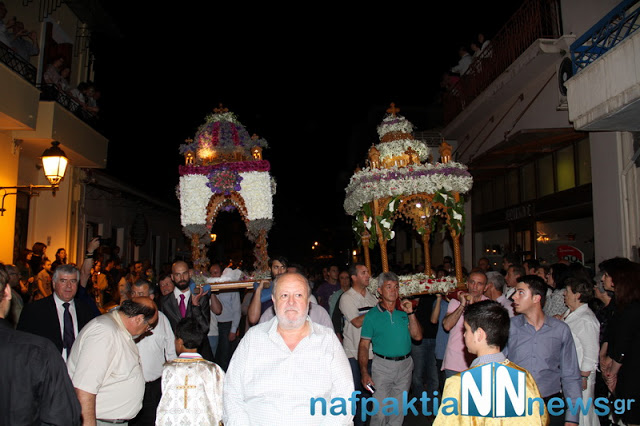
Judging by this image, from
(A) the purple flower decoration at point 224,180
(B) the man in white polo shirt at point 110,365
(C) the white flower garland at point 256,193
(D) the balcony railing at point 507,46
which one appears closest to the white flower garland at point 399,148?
(C) the white flower garland at point 256,193

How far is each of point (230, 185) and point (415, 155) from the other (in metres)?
3.87

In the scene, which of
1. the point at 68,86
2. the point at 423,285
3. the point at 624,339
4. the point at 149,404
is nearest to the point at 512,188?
the point at 423,285

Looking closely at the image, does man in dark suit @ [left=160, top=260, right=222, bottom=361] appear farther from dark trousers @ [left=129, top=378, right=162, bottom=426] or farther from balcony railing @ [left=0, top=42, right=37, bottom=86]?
balcony railing @ [left=0, top=42, right=37, bottom=86]

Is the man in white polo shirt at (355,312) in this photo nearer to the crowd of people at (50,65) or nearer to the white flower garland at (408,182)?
the white flower garland at (408,182)

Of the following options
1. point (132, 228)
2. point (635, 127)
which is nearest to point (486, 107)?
point (635, 127)

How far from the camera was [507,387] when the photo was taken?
310cm

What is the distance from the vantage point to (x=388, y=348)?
5.91 m

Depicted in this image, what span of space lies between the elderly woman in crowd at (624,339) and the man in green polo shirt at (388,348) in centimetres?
202

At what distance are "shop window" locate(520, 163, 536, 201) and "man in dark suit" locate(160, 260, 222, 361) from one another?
11.2 metres

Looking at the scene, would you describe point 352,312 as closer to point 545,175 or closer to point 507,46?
point 545,175

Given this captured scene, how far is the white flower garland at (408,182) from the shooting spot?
892cm

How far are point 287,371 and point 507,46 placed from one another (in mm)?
13564

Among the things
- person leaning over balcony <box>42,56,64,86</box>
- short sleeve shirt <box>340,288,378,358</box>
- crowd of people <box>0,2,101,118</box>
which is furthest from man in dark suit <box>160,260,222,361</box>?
person leaning over balcony <box>42,56,64,86</box>

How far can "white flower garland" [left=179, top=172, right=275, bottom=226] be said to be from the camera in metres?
10.6
